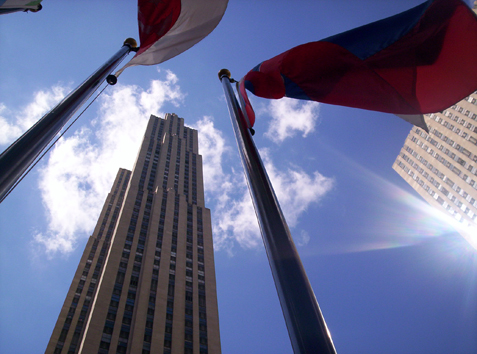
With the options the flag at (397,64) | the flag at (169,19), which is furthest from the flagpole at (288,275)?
the flag at (169,19)

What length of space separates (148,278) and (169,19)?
4384 cm

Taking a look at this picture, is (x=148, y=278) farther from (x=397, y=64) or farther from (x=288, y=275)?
(x=288, y=275)

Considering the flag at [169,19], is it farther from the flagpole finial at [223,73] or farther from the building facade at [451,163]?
the building facade at [451,163]

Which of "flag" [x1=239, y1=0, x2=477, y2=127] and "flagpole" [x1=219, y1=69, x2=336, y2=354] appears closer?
"flagpole" [x1=219, y1=69, x2=336, y2=354]

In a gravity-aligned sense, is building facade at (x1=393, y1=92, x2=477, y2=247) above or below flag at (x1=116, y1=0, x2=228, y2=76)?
above

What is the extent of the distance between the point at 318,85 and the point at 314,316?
22.3 ft

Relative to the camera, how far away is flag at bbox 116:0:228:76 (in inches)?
390

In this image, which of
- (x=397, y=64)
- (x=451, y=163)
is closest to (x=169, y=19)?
(x=397, y=64)

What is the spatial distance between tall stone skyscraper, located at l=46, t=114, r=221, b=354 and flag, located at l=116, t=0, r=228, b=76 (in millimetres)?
38183

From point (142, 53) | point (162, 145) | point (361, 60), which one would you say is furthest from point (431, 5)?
point (162, 145)

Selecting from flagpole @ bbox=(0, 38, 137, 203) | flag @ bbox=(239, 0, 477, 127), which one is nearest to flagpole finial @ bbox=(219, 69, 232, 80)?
flag @ bbox=(239, 0, 477, 127)

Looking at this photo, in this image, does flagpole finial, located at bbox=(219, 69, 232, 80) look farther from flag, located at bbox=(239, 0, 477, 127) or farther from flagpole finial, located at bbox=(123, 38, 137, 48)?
flagpole finial, located at bbox=(123, 38, 137, 48)

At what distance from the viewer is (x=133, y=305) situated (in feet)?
148

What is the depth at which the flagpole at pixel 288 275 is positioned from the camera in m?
3.08
